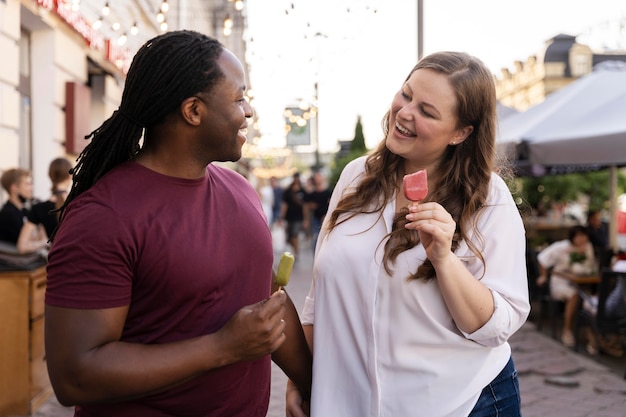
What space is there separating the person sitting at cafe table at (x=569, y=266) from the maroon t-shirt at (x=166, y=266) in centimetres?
741

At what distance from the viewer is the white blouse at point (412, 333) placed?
7.08 ft

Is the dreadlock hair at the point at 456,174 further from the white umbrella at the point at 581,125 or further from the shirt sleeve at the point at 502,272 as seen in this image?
the white umbrella at the point at 581,125

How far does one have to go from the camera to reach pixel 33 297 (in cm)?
553

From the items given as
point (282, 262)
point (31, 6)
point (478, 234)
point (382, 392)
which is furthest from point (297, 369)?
point (31, 6)

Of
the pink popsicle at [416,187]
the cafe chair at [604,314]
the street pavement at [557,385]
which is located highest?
the pink popsicle at [416,187]

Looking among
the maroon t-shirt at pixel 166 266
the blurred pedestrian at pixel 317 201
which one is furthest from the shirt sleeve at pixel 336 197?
the blurred pedestrian at pixel 317 201

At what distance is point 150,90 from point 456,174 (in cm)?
105

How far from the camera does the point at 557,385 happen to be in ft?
22.3

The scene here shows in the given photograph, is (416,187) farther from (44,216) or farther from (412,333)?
(44,216)

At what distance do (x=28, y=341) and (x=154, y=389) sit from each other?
425cm

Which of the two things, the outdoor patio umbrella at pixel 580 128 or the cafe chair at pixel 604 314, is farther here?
the outdoor patio umbrella at pixel 580 128

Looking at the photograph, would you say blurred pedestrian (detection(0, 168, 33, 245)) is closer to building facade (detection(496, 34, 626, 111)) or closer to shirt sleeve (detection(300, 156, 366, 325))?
shirt sleeve (detection(300, 156, 366, 325))

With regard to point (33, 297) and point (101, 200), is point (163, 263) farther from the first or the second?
point (33, 297)

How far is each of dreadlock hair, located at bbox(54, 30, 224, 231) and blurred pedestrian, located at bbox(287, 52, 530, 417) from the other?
676 millimetres
